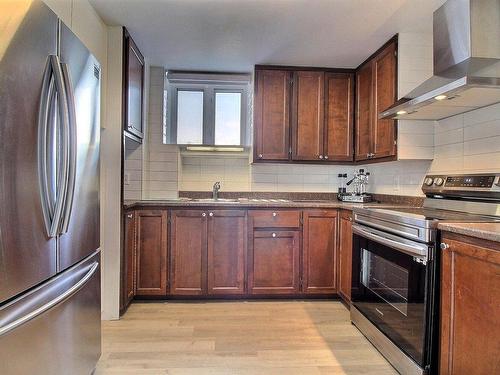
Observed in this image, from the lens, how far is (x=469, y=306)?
1442 mm

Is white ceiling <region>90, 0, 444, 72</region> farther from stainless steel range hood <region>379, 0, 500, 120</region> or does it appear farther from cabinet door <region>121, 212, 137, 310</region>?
cabinet door <region>121, 212, 137, 310</region>

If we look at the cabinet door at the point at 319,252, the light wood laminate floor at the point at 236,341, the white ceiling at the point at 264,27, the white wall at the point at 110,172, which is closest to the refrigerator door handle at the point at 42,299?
the light wood laminate floor at the point at 236,341

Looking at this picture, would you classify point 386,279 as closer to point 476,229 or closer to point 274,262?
point 476,229

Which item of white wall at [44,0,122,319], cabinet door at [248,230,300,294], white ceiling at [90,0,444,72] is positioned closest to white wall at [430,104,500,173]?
white ceiling at [90,0,444,72]

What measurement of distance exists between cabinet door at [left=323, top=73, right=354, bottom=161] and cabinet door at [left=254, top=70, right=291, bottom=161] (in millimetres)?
418

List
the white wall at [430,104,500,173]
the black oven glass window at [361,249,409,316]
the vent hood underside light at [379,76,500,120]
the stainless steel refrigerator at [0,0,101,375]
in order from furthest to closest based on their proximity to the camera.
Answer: the white wall at [430,104,500,173] < the black oven glass window at [361,249,409,316] < the vent hood underside light at [379,76,500,120] < the stainless steel refrigerator at [0,0,101,375]

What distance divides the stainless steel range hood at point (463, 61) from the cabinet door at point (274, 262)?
1.42 metres

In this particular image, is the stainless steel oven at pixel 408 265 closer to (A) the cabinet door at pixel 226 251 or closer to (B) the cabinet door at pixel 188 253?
(A) the cabinet door at pixel 226 251

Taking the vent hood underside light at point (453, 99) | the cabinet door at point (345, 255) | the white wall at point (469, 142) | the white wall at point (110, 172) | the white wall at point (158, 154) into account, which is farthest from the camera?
the white wall at point (158, 154)

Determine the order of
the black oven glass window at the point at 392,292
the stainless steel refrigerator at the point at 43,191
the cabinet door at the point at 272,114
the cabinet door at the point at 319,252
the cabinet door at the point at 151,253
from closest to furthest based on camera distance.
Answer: the stainless steel refrigerator at the point at 43,191 < the black oven glass window at the point at 392,292 < the cabinet door at the point at 151,253 < the cabinet door at the point at 319,252 < the cabinet door at the point at 272,114

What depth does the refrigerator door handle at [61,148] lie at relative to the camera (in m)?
1.24

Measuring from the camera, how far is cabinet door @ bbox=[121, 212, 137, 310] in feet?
8.91

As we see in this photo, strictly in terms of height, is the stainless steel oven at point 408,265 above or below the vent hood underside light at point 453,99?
below

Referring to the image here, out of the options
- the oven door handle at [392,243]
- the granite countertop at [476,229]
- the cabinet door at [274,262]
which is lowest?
the cabinet door at [274,262]
